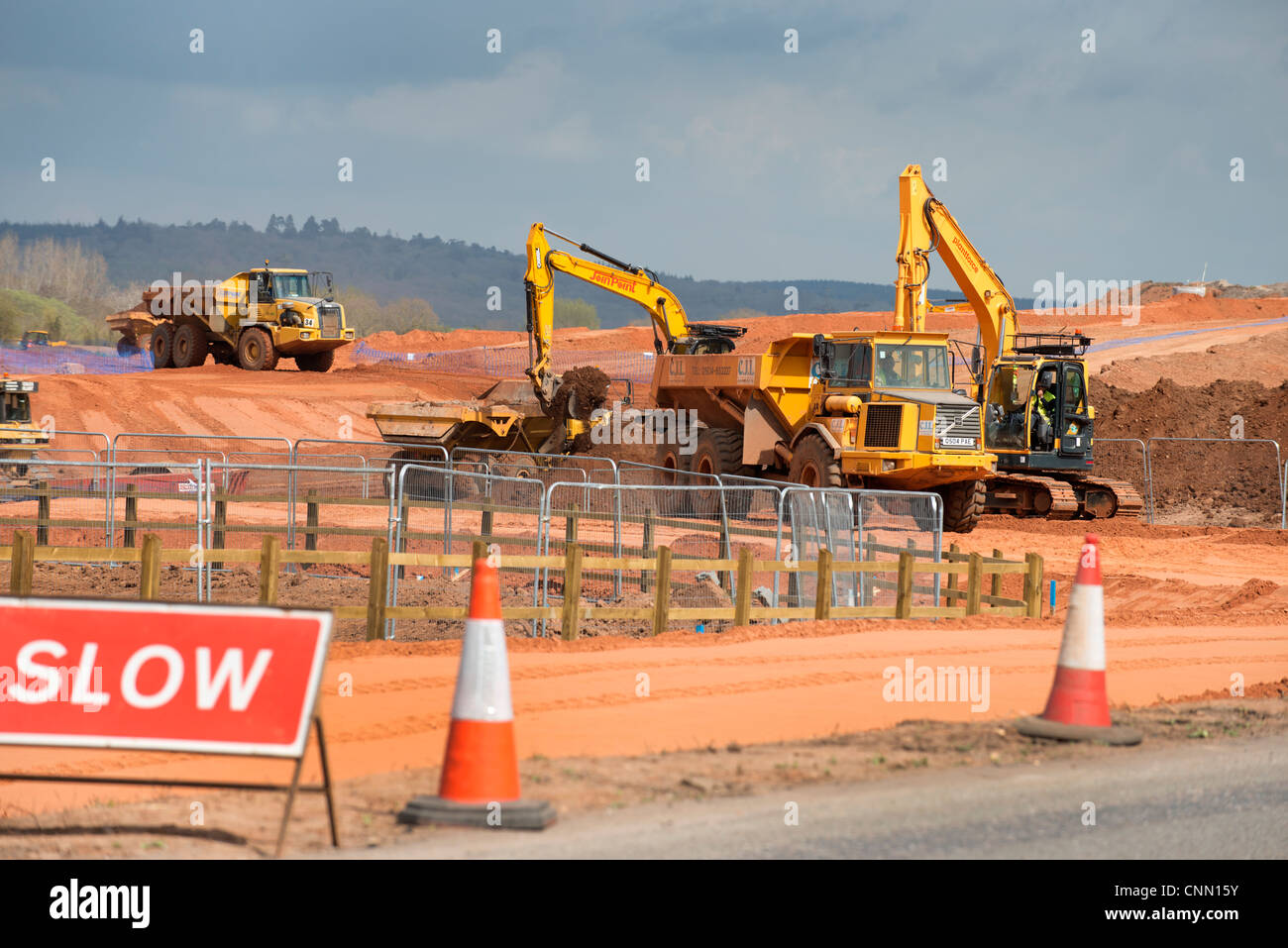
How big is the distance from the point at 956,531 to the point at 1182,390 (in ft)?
61.4

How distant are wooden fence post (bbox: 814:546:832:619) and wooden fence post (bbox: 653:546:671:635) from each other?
1.85m

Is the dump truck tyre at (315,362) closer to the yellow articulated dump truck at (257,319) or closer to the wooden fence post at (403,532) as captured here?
the yellow articulated dump truck at (257,319)

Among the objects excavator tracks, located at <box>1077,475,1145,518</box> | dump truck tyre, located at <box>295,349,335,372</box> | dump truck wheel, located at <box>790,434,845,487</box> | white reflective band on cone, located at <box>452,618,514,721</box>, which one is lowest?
white reflective band on cone, located at <box>452,618,514,721</box>

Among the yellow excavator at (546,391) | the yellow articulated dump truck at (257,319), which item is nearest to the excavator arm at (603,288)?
the yellow excavator at (546,391)

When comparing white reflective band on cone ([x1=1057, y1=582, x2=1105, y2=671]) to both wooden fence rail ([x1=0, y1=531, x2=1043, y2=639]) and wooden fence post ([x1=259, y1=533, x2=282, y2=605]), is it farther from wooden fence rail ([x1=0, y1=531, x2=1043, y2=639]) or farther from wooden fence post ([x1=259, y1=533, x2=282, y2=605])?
wooden fence post ([x1=259, y1=533, x2=282, y2=605])

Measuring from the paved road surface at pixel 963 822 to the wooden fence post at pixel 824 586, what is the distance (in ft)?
21.5

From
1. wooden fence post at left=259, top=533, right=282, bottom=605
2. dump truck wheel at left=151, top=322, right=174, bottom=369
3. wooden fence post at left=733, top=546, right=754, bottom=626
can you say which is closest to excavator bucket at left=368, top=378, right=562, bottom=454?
wooden fence post at left=733, top=546, right=754, bottom=626

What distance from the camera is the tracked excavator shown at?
26.5 metres

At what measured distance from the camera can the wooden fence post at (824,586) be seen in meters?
14.3

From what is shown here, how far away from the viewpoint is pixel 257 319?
4203 centimetres

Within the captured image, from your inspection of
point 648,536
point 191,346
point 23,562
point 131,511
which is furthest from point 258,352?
point 23,562

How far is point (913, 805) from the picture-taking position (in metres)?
6.83
